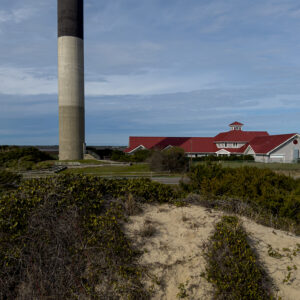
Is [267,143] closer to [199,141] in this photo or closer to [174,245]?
[199,141]

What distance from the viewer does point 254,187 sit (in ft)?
38.0

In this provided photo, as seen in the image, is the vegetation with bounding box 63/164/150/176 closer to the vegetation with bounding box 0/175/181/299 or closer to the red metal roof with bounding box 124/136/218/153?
the red metal roof with bounding box 124/136/218/153

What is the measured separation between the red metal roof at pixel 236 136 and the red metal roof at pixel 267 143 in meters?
5.27

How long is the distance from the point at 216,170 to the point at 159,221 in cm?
714

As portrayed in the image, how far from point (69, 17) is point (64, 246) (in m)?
44.4

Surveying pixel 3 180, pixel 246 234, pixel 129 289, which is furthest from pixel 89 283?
pixel 3 180

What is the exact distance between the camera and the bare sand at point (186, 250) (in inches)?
246

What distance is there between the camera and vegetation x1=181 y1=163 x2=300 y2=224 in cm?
1062

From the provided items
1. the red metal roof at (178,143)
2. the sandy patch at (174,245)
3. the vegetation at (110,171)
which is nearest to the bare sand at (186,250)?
the sandy patch at (174,245)

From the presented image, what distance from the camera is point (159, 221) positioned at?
8.02 meters

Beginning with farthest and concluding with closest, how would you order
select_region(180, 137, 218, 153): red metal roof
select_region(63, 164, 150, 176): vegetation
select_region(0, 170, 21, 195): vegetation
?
select_region(180, 137, 218, 153): red metal roof → select_region(63, 164, 150, 176): vegetation → select_region(0, 170, 21, 195): vegetation

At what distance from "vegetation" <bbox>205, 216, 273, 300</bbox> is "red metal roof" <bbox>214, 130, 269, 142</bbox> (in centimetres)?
5021

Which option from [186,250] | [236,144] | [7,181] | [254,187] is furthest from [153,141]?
[186,250]

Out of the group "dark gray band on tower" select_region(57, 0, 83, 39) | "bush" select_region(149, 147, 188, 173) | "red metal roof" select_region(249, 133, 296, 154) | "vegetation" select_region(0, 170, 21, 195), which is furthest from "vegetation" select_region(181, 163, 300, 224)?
"dark gray band on tower" select_region(57, 0, 83, 39)
